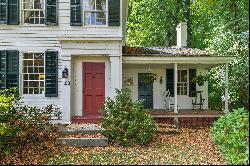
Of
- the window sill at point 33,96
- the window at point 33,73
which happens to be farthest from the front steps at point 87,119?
the window at point 33,73

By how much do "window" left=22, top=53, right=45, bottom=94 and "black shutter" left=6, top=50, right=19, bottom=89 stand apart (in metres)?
0.32

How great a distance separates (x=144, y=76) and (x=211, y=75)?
10.8ft

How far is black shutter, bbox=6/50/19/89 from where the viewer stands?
575 inches

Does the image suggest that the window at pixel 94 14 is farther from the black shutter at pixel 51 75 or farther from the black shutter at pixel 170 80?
the black shutter at pixel 170 80

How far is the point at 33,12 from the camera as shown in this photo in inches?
589

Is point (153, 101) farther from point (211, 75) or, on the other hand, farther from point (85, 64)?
point (85, 64)

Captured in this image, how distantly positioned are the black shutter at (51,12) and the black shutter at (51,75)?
118cm

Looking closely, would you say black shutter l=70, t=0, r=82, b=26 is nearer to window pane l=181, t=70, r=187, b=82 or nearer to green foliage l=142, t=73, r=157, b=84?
green foliage l=142, t=73, r=157, b=84

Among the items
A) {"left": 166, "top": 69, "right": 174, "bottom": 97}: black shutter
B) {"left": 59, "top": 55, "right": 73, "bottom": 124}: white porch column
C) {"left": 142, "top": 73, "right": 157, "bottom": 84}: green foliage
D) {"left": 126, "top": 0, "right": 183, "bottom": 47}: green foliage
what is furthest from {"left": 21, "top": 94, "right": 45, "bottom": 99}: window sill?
{"left": 126, "top": 0, "right": 183, "bottom": 47}: green foliage

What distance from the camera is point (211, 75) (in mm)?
17984

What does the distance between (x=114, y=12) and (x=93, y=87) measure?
10.1 ft

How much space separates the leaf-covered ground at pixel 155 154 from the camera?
9.97 meters

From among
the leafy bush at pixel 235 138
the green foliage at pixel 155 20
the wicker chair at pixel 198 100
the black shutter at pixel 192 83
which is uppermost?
the green foliage at pixel 155 20

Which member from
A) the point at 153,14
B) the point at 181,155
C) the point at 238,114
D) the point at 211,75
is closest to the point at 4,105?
the point at 181,155
